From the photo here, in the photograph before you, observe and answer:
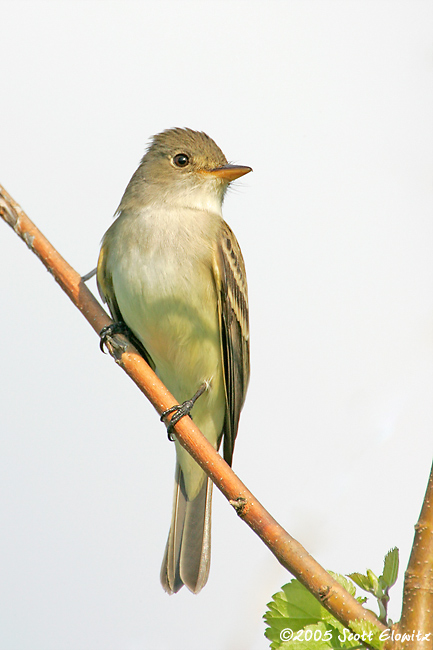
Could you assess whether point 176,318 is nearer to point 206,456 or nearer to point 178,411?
point 178,411

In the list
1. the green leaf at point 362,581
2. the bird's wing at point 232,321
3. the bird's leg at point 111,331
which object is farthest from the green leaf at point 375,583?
the bird's wing at point 232,321

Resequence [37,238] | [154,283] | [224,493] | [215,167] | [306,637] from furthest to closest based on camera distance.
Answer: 1. [215,167]
2. [154,283]
3. [37,238]
4. [224,493]
5. [306,637]

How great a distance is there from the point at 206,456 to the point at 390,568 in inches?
38.4

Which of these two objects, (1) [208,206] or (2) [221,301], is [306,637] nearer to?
(2) [221,301]

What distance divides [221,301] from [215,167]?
1074 mm

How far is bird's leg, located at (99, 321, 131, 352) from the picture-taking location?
12.0 feet

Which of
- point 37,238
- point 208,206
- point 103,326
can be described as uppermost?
point 208,206

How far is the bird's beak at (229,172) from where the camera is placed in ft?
15.2

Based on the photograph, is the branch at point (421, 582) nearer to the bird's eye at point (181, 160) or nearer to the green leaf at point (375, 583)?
the green leaf at point (375, 583)

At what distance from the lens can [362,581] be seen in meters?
2.22

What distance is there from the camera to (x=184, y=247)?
4.39 m

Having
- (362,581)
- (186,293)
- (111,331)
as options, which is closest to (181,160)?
(186,293)

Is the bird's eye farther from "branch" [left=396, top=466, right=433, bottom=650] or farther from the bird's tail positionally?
"branch" [left=396, top=466, right=433, bottom=650]

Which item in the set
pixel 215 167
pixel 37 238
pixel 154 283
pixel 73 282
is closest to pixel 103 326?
pixel 73 282
